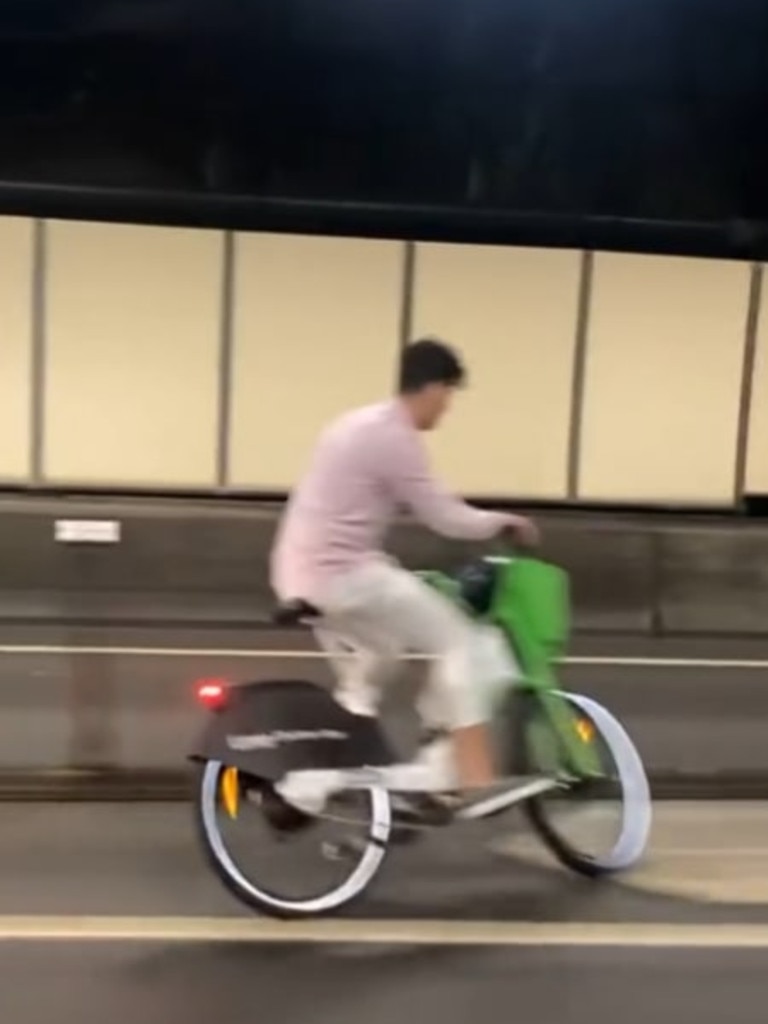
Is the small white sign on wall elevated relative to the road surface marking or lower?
elevated

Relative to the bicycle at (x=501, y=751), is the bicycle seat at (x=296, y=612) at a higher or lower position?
higher

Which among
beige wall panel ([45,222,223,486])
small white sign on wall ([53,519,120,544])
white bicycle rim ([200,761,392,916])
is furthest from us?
beige wall panel ([45,222,223,486])

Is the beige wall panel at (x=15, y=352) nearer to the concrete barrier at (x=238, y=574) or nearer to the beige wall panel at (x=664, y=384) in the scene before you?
the concrete barrier at (x=238, y=574)

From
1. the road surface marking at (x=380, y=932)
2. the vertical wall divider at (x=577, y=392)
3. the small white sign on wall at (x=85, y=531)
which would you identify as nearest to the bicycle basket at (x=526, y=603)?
the road surface marking at (x=380, y=932)

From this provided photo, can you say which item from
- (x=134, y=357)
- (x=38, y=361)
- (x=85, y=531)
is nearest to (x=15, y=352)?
(x=38, y=361)

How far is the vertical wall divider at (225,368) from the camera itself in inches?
515

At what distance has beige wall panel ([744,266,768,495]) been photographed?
13.5 m

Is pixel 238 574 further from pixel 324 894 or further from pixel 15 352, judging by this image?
pixel 324 894

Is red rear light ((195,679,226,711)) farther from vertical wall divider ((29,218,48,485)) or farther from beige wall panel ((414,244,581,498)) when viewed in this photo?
beige wall panel ((414,244,581,498))

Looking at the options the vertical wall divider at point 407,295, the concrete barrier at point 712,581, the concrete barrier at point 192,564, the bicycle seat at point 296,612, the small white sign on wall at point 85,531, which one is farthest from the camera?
the vertical wall divider at point 407,295

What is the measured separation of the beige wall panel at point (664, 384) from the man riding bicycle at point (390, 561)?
7.35 metres

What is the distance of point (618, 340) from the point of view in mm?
13422

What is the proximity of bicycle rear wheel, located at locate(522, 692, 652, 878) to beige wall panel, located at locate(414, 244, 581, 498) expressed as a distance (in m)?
6.89

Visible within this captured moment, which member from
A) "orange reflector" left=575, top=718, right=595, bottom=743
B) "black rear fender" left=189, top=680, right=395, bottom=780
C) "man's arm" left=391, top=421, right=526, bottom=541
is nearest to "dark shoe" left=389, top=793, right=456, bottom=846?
"black rear fender" left=189, top=680, right=395, bottom=780
